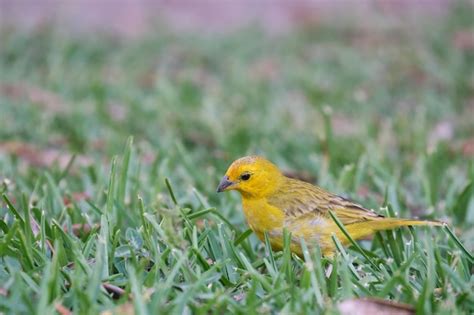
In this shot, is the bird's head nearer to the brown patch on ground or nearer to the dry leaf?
the dry leaf

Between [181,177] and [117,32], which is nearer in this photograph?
[181,177]

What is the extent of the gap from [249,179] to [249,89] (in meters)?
3.37

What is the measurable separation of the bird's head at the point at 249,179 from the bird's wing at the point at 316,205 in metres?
0.06

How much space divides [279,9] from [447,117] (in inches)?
185

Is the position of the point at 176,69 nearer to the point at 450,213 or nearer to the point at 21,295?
the point at 450,213

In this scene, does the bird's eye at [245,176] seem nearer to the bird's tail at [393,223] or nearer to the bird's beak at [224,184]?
the bird's beak at [224,184]

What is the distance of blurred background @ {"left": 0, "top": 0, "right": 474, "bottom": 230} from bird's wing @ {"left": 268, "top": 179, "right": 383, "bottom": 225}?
646 mm

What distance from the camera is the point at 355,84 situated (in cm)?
753

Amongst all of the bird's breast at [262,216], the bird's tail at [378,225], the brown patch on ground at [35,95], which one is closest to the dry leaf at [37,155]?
the brown patch on ground at [35,95]

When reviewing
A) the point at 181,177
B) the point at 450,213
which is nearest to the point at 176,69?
the point at 181,177

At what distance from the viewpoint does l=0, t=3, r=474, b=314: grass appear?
2.86m

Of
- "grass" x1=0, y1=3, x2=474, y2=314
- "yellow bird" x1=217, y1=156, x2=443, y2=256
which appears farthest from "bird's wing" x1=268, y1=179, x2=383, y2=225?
"grass" x1=0, y1=3, x2=474, y2=314

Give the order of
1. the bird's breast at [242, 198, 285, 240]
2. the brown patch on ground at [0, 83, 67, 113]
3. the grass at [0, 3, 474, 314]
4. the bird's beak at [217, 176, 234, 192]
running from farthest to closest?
the brown patch on ground at [0, 83, 67, 113] < the bird's beak at [217, 176, 234, 192] < the bird's breast at [242, 198, 285, 240] < the grass at [0, 3, 474, 314]

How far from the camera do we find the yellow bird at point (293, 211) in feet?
11.8
